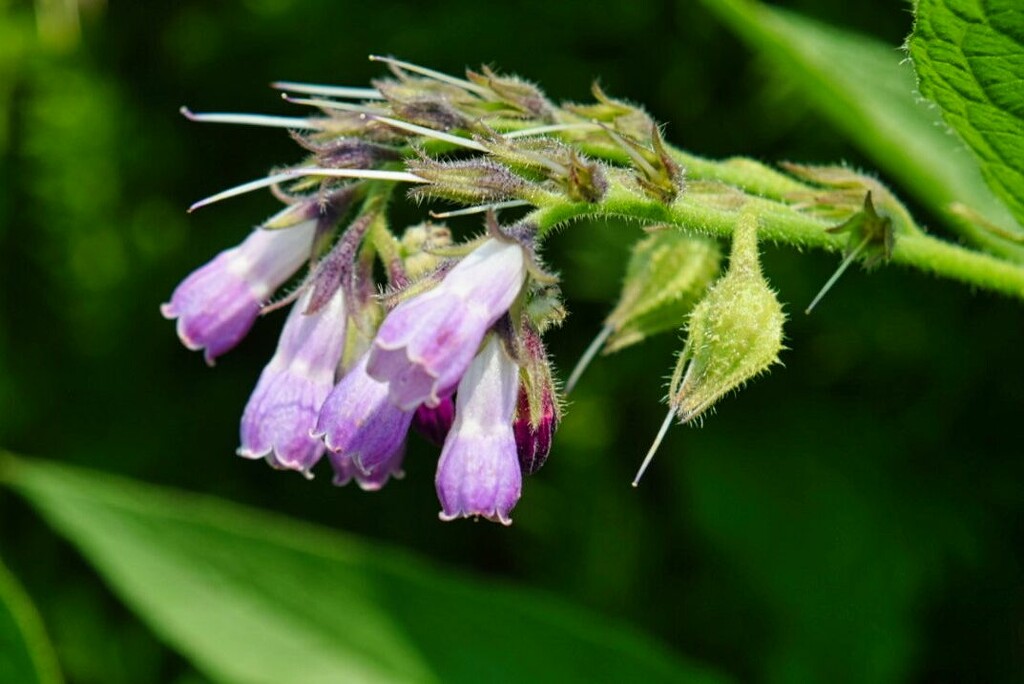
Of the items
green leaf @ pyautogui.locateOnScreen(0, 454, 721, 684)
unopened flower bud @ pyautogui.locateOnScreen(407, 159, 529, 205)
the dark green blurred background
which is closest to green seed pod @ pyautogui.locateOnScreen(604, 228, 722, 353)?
unopened flower bud @ pyautogui.locateOnScreen(407, 159, 529, 205)

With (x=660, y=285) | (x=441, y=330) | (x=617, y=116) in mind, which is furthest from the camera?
(x=660, y=285)

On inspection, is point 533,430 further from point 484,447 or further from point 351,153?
point 351,153

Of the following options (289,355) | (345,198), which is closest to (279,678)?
(289,355)

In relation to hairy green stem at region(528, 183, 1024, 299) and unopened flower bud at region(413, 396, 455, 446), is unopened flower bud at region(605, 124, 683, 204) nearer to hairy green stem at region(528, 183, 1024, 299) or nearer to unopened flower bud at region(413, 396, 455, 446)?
hairy green stem at region(528, 183, 1024, 299)

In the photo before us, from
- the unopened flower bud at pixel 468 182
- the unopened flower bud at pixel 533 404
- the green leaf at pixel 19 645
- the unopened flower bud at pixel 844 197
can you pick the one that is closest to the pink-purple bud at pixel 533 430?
the unopened flower bud at pixel 533 404

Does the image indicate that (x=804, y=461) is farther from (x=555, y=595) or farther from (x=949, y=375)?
(x=555, y=595)

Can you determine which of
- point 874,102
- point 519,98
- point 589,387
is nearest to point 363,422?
point 519,98

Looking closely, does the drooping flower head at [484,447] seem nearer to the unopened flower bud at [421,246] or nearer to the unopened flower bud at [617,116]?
the unopened flower bud at [421,246]
